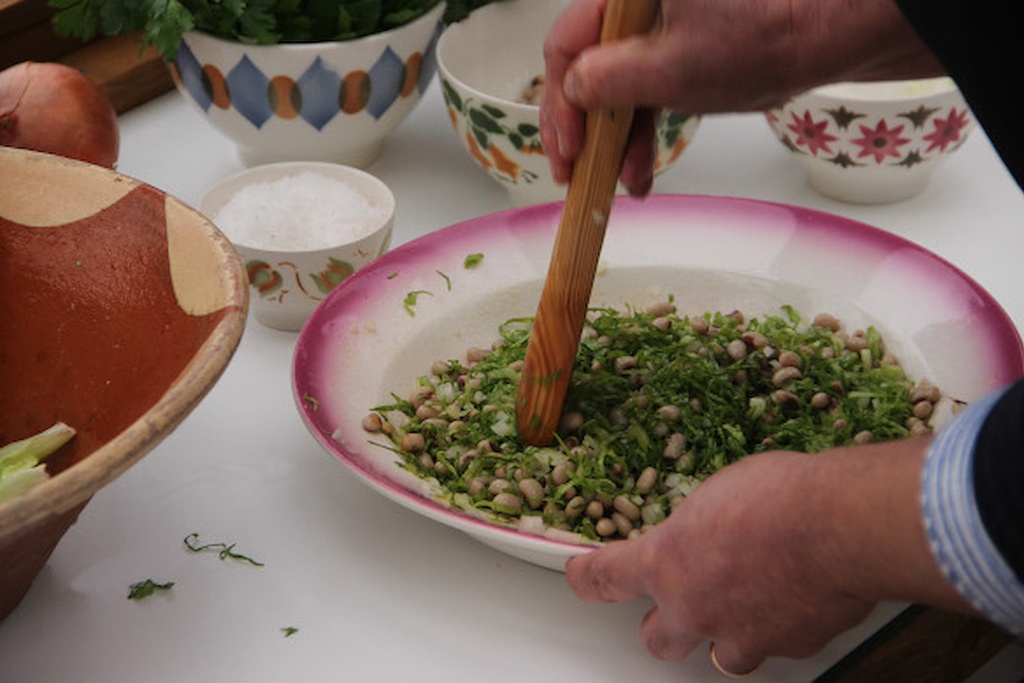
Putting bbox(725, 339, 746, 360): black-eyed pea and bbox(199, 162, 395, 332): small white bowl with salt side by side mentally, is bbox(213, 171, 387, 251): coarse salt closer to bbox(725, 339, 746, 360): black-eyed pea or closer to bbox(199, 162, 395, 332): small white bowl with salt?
bbox(199, 162, 395, 332): small white bowl with salt

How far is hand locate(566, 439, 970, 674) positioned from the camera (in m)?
0.75

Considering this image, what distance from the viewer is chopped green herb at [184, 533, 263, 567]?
113cm

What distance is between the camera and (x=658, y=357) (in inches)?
49.2

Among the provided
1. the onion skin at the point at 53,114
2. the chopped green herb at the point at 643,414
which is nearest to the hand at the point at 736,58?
the chopped green herb at the point at 643,414

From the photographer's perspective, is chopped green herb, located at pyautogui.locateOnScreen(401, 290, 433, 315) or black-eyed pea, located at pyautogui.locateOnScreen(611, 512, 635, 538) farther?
chopped green herb, located at pyautogui.locateOnScreen(401, 290, 433, 315)

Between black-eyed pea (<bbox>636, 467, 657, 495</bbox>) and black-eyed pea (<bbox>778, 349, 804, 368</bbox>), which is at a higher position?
black-eyed pea (<bbox>778, 349, 804, 368</bbox>)

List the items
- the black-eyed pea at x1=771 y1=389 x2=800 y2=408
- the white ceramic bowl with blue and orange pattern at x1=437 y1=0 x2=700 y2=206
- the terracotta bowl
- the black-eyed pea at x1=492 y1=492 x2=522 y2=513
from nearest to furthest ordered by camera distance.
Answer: the terracotta bowl < the black-eyed pea at x1=492 y1=492 x2=522 y2=513 < the black-eyed pea at x1=771 y1=389 x2=800 y2=408 < the white ceramic bowl with blue and orange pattern at x1=437 y1=0 x2=700 y2=206

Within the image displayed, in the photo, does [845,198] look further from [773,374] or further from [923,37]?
[923,37]

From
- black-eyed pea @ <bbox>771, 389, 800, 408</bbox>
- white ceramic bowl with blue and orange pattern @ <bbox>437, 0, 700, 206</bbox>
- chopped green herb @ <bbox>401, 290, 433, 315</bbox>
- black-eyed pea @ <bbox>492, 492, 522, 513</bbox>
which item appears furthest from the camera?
white ceramic bowl with blue and orange pattern @ <bbox>437, 0, 700, 206</bbox>

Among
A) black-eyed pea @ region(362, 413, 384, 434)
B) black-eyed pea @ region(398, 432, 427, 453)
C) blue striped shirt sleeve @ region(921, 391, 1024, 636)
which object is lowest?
black-eyed pea @ region(398, 432, 427, 453)

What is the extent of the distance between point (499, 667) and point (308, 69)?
31.4 inches

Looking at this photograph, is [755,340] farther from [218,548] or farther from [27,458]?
[27,458]

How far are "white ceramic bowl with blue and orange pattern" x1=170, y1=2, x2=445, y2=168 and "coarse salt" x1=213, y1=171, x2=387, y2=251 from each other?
13 centimetres

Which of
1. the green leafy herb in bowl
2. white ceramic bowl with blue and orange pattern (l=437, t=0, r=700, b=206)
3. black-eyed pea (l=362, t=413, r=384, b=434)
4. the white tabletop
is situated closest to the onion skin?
the green leafy herb in bowl
